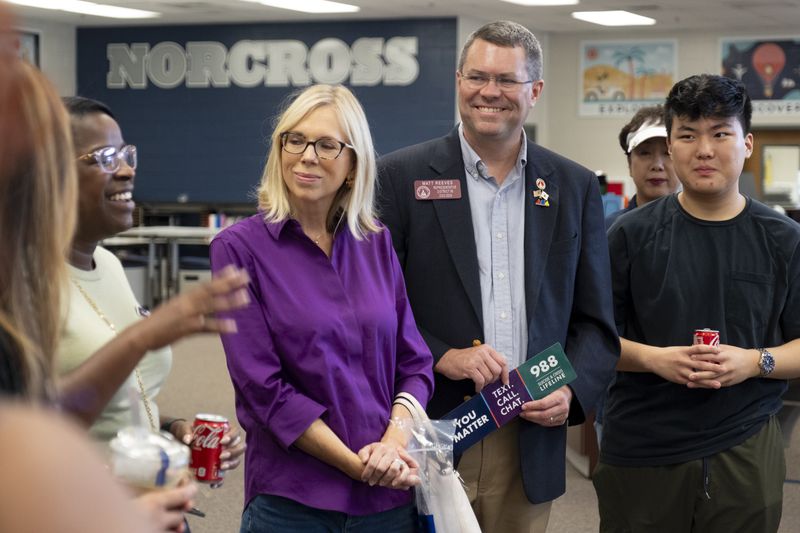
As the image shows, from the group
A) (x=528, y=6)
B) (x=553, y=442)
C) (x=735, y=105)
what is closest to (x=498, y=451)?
(x=553, y=442)

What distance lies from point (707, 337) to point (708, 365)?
7 cm

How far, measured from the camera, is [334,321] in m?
2.16

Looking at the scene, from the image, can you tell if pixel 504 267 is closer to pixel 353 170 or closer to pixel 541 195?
pixel 541 195

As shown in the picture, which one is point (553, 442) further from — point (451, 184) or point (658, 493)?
point (451, 184)

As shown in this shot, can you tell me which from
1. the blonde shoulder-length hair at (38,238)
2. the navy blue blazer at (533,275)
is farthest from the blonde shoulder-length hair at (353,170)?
the blonde shoulder-length hair at (38,238)

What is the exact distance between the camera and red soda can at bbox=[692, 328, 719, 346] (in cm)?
258

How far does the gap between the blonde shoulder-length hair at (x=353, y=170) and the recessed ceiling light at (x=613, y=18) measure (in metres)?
10.7

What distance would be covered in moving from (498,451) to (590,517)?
2393 mm

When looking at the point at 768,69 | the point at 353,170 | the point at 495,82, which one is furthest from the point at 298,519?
the point at 768,69

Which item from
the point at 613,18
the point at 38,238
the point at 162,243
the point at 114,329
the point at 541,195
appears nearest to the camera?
the point at 38,238

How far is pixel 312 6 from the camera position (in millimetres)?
11953

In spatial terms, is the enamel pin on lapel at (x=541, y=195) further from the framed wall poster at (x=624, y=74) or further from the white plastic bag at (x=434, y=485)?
the framed wall poster at (x=624, y=74)

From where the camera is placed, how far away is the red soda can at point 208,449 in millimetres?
1782

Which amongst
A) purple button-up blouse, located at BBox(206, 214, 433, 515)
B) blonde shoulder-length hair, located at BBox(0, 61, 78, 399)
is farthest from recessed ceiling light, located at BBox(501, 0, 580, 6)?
blonde shoulder-length hair, located at BBox(0, 61, 78, 399)
